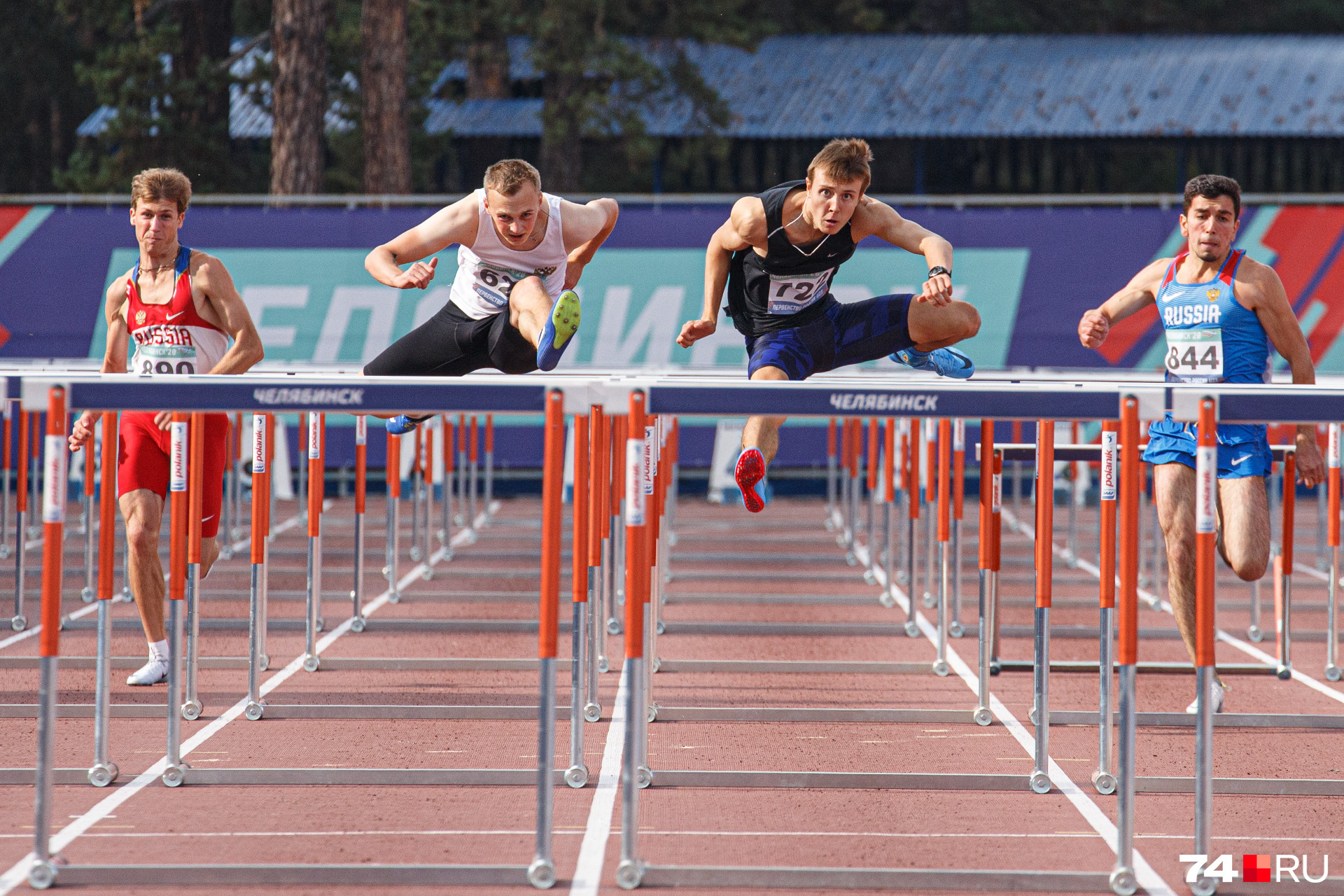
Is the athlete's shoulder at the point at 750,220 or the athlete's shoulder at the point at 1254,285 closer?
the athlete's shoulder at the point at 750,220

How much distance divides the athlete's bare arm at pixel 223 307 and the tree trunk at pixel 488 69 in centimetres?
2081

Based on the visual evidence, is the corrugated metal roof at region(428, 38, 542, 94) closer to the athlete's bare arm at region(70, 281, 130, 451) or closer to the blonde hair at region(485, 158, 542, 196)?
the athlete's bare arm at region(70, 281, 130, 451)

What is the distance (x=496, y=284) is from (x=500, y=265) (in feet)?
0.25

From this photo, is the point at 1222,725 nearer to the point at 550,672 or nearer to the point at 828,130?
the point at 550,672

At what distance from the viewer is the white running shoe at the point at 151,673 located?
705 centimetres

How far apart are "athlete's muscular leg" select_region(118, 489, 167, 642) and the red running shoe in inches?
102

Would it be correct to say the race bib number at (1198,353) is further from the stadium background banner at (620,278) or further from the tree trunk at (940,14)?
the tree trunk at (940,14)

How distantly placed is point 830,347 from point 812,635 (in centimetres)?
336

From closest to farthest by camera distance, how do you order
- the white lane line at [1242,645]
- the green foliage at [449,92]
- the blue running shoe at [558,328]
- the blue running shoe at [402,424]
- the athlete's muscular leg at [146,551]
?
the blue running shoe at [558,328] → the blue running shoe at [402,424] → the athlete's muscular leg at [146,551] → the white lane line at [1242,645] → the green foliage at [449,92]

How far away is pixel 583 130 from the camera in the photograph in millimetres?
24562

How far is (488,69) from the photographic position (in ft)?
87.4

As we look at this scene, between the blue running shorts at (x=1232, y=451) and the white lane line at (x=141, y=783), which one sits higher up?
the blue running shorts at (x=1232, y=451)

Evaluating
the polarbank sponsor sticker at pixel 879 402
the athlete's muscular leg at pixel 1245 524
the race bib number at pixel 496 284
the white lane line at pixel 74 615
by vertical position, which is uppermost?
the race bib number at pixel 496 284

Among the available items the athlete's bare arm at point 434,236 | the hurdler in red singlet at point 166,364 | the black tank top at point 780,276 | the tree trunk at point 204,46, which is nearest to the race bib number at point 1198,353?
the black tank top at point 780,276
